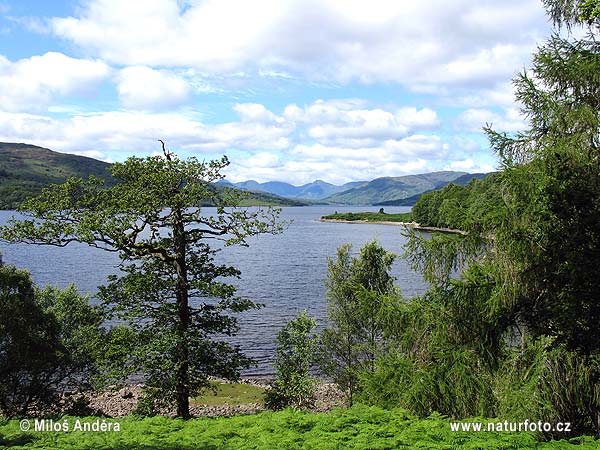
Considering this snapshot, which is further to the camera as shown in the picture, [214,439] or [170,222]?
[170,222]

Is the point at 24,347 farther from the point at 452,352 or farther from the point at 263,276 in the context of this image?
the point at 263,276

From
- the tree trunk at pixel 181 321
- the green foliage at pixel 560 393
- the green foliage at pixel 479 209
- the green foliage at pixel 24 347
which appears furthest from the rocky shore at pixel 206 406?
the green foliage at pixel 560 393

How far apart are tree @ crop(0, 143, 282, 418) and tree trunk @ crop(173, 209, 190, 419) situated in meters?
0.04

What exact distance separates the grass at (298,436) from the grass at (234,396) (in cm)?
2357

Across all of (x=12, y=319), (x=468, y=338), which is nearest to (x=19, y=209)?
(x=12, y=319)

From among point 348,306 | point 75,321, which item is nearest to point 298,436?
point 348,306

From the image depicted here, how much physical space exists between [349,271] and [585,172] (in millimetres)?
20801

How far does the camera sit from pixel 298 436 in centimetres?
825

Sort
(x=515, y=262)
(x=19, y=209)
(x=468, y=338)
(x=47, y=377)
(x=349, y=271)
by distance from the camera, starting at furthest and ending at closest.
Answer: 1. (x=349, y=271)
2. (x=47, y=377)
3. (x=19, y=209)
4. (x=468, y=338)
5. (x=515, y=262)

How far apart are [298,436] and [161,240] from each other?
1387 cm

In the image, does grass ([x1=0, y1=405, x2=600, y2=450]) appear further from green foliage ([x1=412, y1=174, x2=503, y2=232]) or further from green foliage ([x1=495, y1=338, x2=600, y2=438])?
green foliage ([x1=412, y1=174, x2=503, y2=232])

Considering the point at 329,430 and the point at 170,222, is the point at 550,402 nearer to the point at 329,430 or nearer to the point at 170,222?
the point at 329,430

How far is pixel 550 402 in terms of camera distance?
966cm

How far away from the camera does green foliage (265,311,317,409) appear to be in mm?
26109
